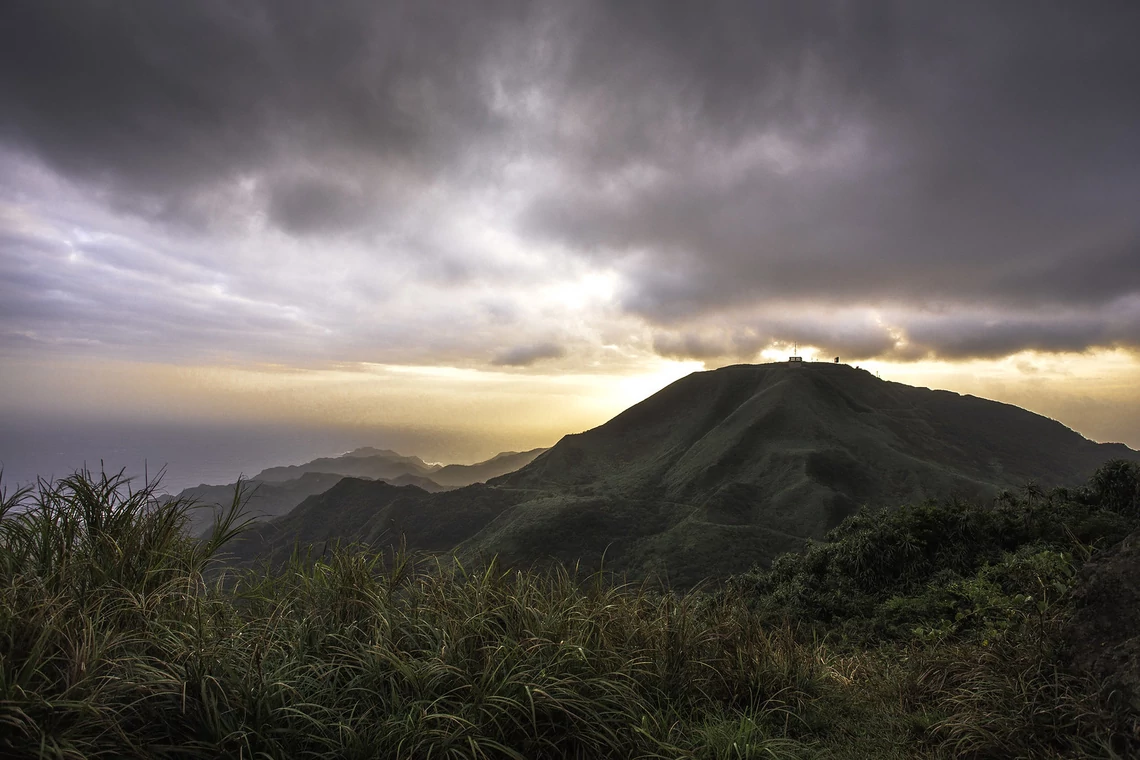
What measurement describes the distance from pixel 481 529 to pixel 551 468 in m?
38.0

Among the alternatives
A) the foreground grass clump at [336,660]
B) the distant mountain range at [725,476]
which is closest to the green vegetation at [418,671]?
the foreground grass clump at [336,660]

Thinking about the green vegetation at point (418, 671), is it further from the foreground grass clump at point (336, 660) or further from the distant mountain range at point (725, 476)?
the distant mountain range at point (725, 476)

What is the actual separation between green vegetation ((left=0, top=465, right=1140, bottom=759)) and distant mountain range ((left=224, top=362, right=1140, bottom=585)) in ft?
149

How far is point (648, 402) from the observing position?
5994 inches

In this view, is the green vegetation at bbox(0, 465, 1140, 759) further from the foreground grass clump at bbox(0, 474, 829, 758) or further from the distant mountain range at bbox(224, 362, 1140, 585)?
the distant mountain range at bbox(224, 362, 1140, 585)

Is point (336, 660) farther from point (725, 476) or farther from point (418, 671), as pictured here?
point (725, 476)

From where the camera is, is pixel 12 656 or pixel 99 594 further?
pixel 99 594

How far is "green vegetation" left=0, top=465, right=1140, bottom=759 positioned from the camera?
3268mm

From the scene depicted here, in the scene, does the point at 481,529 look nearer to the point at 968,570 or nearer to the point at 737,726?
the point at 968,570

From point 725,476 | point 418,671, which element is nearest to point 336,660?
point 418,671

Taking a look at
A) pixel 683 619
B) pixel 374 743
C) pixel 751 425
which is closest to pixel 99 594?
pixel 374 743

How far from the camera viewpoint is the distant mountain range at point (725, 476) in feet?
237

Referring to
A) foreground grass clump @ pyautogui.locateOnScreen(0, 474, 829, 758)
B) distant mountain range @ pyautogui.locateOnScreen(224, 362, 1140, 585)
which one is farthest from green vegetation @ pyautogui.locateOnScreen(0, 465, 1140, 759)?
distant mountain range @ pyautogui.locateOnScreen(224, 362, 1140, 585)

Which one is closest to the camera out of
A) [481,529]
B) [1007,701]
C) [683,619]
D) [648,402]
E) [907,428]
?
[1007,701]
